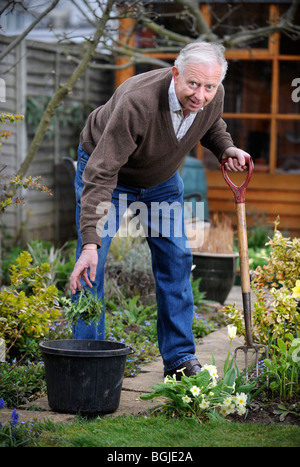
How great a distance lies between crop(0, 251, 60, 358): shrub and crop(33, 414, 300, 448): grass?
83 cm

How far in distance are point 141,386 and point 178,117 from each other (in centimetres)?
128

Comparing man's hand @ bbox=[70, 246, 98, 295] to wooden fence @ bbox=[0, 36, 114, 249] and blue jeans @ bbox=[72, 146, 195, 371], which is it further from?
wooden fence @ bbox=[0, 36, 114, 249]

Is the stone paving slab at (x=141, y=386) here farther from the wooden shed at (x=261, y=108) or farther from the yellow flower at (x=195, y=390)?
the wooden shed at (x=261, y=108)

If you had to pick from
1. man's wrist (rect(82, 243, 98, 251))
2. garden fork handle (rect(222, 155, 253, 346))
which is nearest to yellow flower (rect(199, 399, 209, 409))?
garden fork handle (rect(222, 155, 253, 346))

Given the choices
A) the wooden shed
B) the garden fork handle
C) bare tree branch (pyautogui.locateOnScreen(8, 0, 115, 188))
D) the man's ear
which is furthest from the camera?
the wooden shed

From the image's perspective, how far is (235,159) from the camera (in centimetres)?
331

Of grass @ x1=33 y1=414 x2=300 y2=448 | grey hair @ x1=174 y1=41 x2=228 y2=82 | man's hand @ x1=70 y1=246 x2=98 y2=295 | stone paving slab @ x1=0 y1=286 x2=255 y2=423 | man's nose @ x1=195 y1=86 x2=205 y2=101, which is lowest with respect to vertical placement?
grass @ x1=33 y1=414 x2=300 y2=448

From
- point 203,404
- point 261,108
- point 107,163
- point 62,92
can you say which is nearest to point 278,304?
point 203,404

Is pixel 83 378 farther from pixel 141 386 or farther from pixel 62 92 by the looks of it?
pixel 62 92

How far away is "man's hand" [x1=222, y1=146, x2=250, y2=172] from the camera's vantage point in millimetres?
3254

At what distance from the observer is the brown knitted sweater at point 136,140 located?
2.80 meters

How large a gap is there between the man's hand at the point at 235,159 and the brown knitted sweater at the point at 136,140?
4 centimetres

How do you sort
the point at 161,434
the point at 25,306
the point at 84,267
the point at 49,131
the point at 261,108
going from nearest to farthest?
the point at 161,434 < the point at 84,267 < the point at 25,306 < the point at 49,131 < the point at 261,108
